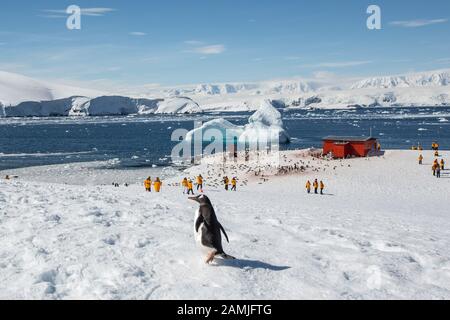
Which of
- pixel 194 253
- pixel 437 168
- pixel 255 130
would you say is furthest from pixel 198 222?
pixel 255 130

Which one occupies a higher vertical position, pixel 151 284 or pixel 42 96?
pixel 42 96

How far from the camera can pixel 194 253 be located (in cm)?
795

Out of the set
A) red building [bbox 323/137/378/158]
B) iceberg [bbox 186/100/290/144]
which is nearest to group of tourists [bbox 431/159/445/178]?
red building [bbox 323/137/378/158]

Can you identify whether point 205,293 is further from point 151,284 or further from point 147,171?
point 147,171

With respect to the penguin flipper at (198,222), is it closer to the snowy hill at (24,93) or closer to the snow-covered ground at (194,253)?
the snow-covered ground at (194,253)

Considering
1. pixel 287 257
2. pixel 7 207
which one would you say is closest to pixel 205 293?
pixel 287 257

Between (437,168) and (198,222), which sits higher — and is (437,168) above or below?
below

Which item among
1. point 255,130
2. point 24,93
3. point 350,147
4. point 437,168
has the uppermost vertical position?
point 24,93

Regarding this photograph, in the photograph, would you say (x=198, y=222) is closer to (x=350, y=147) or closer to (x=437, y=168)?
(x=437, y=168)

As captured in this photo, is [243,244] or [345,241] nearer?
[243,244]

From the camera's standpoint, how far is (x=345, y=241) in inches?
377

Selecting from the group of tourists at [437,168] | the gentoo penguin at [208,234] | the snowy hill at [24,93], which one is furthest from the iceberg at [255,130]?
the snowy hill at [24,93]

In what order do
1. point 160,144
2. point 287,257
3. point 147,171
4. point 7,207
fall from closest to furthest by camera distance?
Answer: point 287,257, point 7,207, point 147,171, point 160,144
